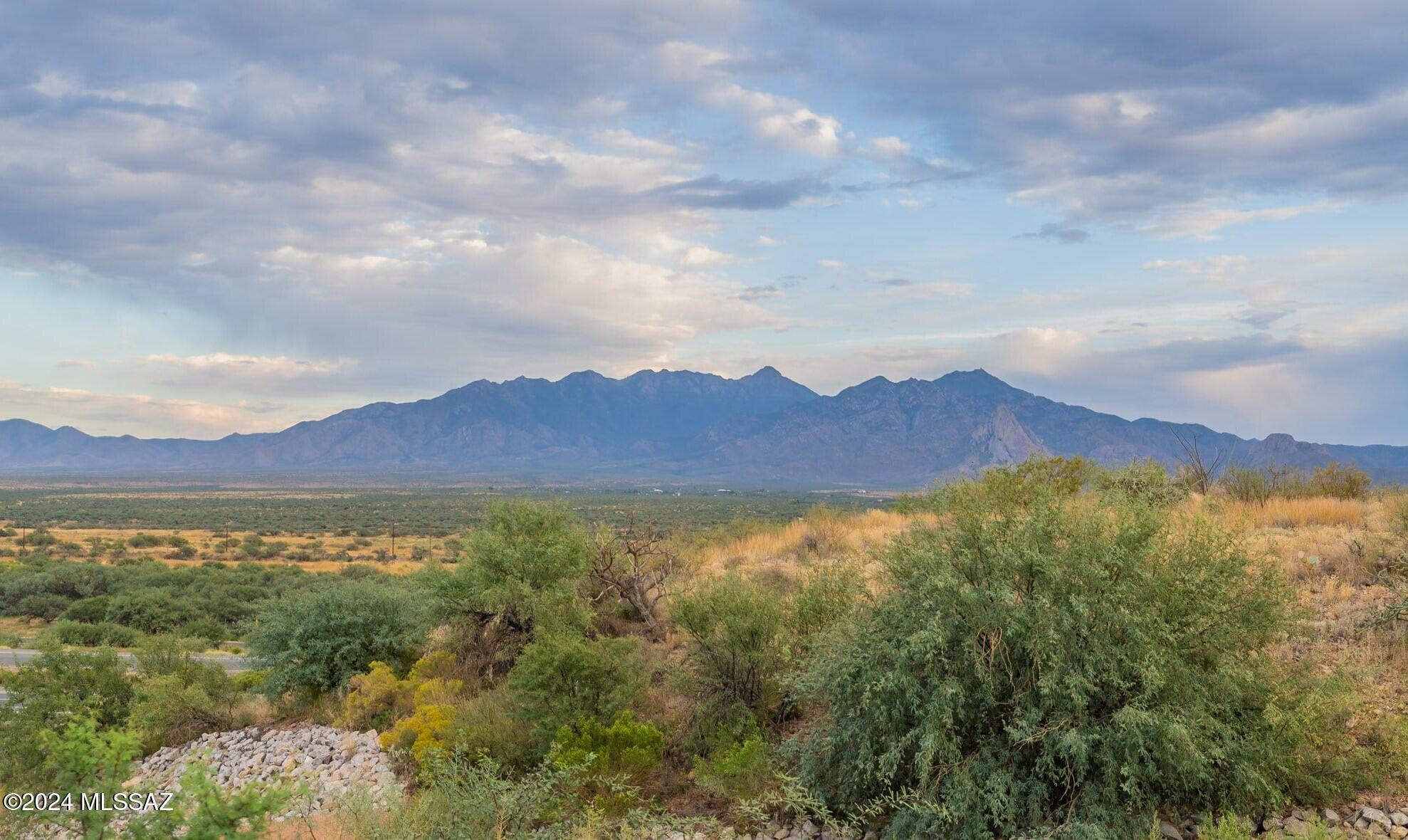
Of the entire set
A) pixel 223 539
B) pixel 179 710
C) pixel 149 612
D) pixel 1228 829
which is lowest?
pixel 223 539

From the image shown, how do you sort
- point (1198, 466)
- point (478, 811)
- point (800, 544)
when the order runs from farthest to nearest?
point (1198, 466)
point (800, 544)
point (478, 811)

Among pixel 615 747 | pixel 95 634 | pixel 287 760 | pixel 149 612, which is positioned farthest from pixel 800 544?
pixel 149 612

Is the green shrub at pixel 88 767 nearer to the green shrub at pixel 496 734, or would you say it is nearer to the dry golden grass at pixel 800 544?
the green shrub at pixel 496 734

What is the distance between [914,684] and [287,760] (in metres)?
11.6

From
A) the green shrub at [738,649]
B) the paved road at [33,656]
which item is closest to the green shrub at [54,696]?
the paved road at [33,656]

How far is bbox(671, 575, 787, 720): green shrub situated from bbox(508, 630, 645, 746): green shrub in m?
1.17

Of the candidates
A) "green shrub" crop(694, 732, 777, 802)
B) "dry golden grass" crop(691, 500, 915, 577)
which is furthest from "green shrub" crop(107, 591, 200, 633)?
"green shrub" crop(694, 732, 777, 802)

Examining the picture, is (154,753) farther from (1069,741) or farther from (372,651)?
(1069,741)

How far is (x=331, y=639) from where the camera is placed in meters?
18.1

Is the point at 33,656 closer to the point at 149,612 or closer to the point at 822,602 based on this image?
the point at 149,612

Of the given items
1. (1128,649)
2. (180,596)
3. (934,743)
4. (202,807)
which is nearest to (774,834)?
(934,743)

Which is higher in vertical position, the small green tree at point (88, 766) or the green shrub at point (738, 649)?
the small green tree at point (88, 766)

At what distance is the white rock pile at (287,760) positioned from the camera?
518 inches

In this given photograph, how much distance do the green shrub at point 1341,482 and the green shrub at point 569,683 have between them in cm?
1860
